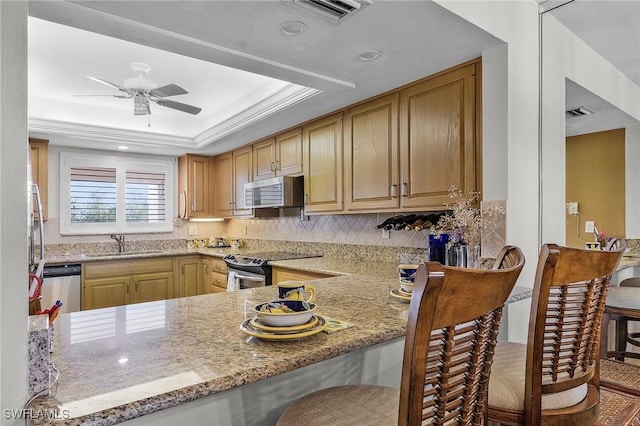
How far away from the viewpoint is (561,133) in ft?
7.35

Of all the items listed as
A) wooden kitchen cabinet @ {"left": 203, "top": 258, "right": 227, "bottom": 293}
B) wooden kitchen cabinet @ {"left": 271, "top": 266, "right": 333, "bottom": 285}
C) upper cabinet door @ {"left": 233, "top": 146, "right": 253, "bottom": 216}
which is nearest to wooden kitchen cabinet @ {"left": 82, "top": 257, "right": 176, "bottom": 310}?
wooden kitchen cabinet @ {"left": 203, "top": 258, "right": 227, "bottom": 293}

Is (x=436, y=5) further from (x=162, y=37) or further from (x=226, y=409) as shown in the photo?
(x=226, y=409)

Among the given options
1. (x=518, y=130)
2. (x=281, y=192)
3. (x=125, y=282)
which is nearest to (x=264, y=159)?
(x=281, y=192)

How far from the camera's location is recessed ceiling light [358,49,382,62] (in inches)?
81.9

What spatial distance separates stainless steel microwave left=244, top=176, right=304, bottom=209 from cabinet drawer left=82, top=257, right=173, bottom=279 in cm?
148

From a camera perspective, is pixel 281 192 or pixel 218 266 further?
pixel 218 266

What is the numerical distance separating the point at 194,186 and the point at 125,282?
149cm

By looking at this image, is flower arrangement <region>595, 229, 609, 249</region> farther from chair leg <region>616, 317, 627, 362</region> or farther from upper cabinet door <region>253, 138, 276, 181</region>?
upper cabinet door <region>253, 138, 276, 181</region>

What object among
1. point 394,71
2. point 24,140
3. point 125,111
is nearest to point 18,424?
point 24,140

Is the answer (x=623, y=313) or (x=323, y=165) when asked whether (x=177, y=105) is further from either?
(x=623, y=313)

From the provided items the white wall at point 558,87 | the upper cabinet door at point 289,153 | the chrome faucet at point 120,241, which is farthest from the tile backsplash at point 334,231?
the chrome faucet at point 120,241

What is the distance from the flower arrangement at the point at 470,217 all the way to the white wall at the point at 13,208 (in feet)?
6.37

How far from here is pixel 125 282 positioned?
4.29m

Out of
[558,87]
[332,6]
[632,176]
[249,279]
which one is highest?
[332,6]
